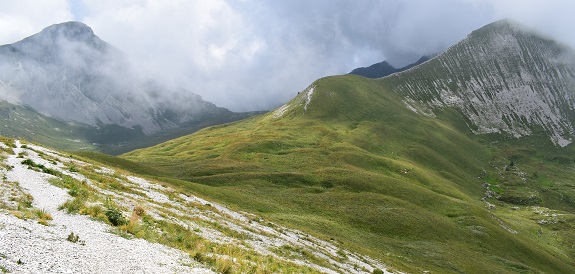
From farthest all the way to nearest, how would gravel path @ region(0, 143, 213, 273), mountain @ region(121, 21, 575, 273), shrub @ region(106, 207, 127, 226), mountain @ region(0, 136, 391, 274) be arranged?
mountain @ region(121, 21, 575, 273) → shrub @ region(106, 207, 127, 226) → mountain @ region(0, 136, 391, 274) → gravel path @ region(0, 143, 213, 273)

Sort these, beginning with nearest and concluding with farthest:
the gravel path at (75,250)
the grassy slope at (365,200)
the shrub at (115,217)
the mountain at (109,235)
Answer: the gravel path at (75,250), the mountain at (109,235), the shrub at (115,217), the grassy slope at (365,200)

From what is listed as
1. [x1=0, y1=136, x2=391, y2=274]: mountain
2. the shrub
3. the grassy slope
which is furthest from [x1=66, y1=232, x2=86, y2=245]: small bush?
the grassy slope

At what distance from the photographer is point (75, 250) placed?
55.1 feet

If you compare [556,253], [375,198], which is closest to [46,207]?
[375,198]

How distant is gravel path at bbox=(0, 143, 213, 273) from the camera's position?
47.5 feet

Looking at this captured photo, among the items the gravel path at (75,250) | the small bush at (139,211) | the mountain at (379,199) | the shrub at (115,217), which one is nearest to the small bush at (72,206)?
the gravel path at (75,250)

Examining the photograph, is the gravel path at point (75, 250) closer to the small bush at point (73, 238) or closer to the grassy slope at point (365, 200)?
the small bush at point (73, 238)

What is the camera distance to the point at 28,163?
32.8m

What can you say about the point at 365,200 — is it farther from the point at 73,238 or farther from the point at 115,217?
the point at 73,238

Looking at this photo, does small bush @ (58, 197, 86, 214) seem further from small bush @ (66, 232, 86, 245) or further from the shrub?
small bush @ (66, 232, 86, 245)

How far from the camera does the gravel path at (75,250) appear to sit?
14469 millimetres

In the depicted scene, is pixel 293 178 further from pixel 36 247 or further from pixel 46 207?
pixel 36 247

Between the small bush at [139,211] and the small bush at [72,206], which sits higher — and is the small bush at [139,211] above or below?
below

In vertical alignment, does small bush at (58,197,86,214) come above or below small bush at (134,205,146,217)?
above
